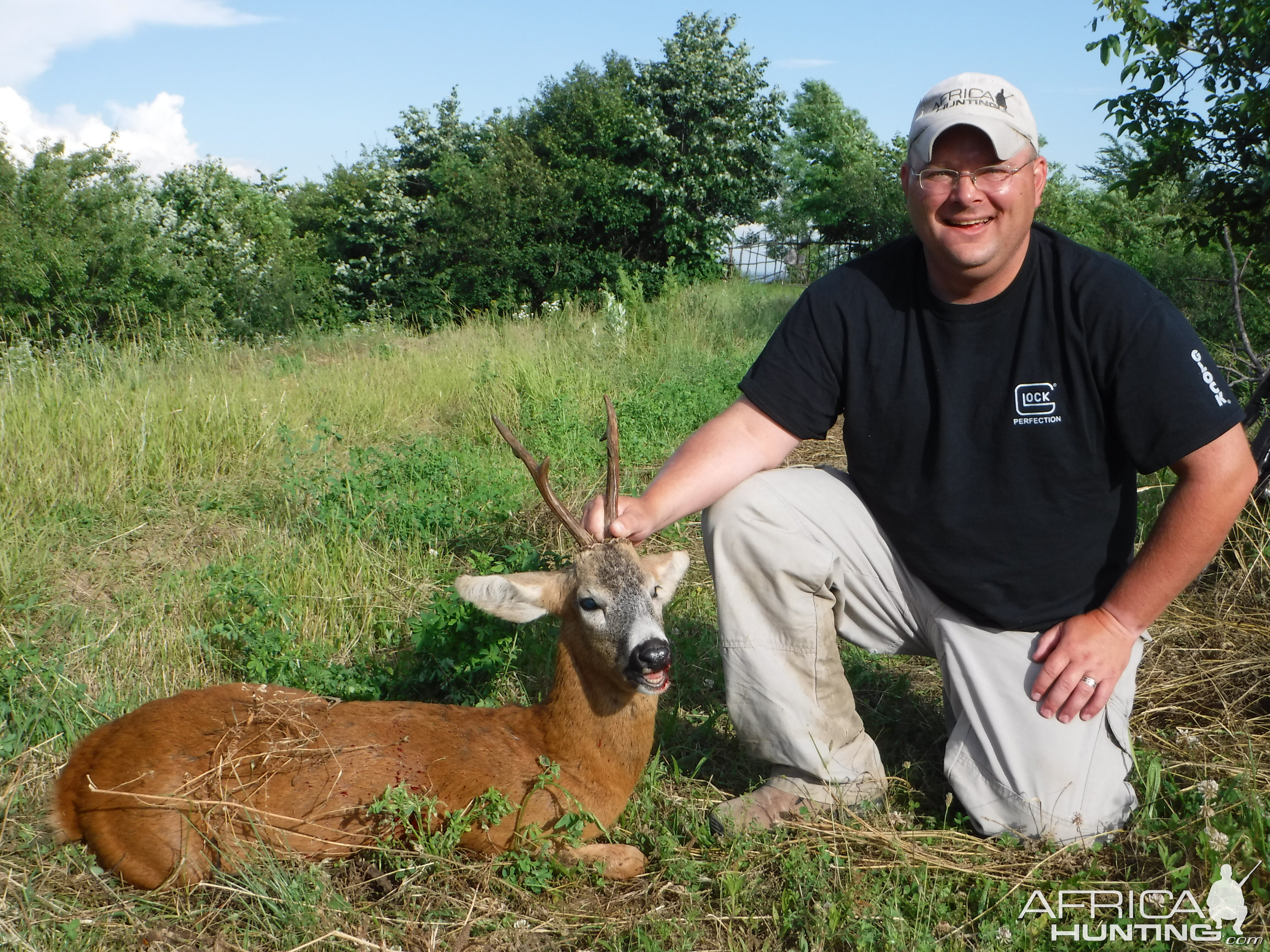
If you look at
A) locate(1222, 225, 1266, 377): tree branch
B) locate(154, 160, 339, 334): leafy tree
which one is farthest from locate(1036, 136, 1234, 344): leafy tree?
locate(154, 160, 339, 334): leafy tree

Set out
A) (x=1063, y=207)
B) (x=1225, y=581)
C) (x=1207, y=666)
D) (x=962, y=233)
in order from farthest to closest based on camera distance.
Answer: (x=1063, y=207) < (x=1225, y=581) < (x=1207, y=666) < (x=962, y=233)

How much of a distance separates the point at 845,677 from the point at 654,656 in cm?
74

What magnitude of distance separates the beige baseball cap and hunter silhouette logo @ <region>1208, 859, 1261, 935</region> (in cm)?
196

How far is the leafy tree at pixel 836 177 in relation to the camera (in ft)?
102

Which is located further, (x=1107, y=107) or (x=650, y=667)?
(x=1107, y=107)

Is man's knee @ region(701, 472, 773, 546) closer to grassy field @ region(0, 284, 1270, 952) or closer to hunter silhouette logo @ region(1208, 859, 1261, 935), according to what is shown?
grassy field @ region(0, 284, 1270, 952)

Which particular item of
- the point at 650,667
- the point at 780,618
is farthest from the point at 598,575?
the point at 780,618

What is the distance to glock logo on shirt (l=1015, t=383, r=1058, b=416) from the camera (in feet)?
9.10

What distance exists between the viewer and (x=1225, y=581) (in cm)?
403

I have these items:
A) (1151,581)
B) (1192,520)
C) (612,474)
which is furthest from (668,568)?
(1192,520)

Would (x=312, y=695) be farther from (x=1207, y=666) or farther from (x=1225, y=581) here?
(x=1225, y=581)

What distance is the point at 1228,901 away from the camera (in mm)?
2314

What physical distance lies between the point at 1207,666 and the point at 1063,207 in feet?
84.0

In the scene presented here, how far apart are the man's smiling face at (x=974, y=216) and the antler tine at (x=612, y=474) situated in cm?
105
